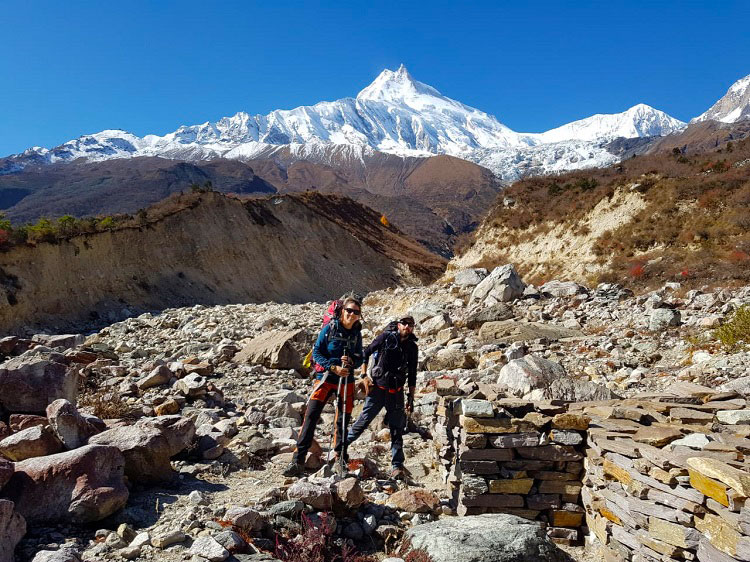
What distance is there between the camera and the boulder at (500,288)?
16.4 meters

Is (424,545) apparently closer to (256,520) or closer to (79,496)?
(256,520)

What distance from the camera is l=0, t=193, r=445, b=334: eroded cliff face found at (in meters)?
21.5

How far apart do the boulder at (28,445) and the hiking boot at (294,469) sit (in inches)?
92.1

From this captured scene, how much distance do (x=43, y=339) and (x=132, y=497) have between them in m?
13.7

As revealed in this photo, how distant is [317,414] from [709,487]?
12.6ft

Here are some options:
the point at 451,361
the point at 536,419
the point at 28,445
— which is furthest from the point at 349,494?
the point at 451,361

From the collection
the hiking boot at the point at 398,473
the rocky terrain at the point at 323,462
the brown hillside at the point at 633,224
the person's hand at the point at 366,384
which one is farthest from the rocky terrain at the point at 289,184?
the hiking boot at the point at 398,473

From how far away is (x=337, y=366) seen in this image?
5746 mm

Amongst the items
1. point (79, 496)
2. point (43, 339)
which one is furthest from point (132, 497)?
point (43, 339)

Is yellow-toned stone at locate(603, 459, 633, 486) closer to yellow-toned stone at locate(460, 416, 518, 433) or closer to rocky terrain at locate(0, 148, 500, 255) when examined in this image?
yellow-toned stone at locate(460, 416, 518, 433)

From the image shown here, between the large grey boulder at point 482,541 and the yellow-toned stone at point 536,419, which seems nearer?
the large grey boulder at point 482,541

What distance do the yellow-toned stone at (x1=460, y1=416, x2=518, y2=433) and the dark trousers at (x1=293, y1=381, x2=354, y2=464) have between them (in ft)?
5.10

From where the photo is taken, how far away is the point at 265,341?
39.7 feet

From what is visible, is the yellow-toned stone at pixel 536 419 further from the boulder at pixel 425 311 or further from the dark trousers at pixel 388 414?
the boulder at pixel 425 311
